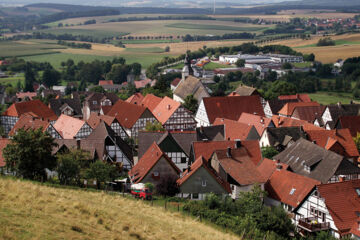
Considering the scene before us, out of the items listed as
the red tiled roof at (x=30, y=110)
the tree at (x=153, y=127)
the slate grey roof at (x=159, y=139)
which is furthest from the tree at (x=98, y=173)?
the red tiled roof at (x=30, y=110)

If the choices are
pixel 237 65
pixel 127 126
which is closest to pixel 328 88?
pixel 237 65

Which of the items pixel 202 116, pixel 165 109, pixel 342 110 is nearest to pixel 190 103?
pixel 202 116

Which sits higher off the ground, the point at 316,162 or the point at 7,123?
the point at 316,162

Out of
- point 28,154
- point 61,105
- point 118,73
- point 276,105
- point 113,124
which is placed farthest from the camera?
point 118,73

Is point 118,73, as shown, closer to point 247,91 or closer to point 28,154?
point 247,91

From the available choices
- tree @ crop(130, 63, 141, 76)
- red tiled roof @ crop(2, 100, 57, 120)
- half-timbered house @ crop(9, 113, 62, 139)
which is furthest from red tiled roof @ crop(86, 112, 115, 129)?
tree @ crop(130, 63, 141, 76)

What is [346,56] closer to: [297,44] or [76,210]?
[297,44]
